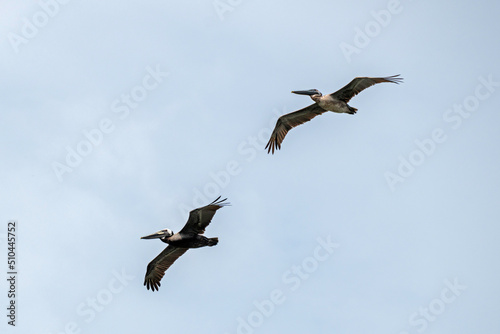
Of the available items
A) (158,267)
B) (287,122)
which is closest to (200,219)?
(158,267)

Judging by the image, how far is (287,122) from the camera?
92.7ft

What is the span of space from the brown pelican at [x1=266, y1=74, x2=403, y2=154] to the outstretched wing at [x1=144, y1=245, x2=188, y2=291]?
5354mm

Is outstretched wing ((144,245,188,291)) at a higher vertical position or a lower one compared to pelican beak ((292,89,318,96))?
lower

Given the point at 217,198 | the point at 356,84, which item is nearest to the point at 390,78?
the point at 356,84

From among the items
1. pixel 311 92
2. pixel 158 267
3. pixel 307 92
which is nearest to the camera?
pixel 158 267

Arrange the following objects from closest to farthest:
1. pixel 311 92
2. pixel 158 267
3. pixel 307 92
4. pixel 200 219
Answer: pixel 200 219 < pixel 158 267 < pixel 311 92 < pixel 307 92

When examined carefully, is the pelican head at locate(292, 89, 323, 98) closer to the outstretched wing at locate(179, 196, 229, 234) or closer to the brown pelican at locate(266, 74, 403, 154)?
the brown pelican at locate(266, 74, 403, 154)

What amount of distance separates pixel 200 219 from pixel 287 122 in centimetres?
620

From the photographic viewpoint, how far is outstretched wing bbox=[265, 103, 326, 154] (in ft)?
91.5

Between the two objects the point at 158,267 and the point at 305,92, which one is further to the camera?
the point at 305,92

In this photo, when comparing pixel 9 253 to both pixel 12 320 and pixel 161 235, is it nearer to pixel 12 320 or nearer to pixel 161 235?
pixel 12 320

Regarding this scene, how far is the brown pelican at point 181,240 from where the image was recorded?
2345 cm

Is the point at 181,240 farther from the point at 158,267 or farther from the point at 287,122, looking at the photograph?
the point at 287,122

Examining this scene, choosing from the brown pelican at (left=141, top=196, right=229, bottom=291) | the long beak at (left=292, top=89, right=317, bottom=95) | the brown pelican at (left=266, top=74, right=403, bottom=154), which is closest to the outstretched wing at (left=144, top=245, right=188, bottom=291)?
the brown pelican at (left=141, top=196, right=229, bottom=291)
